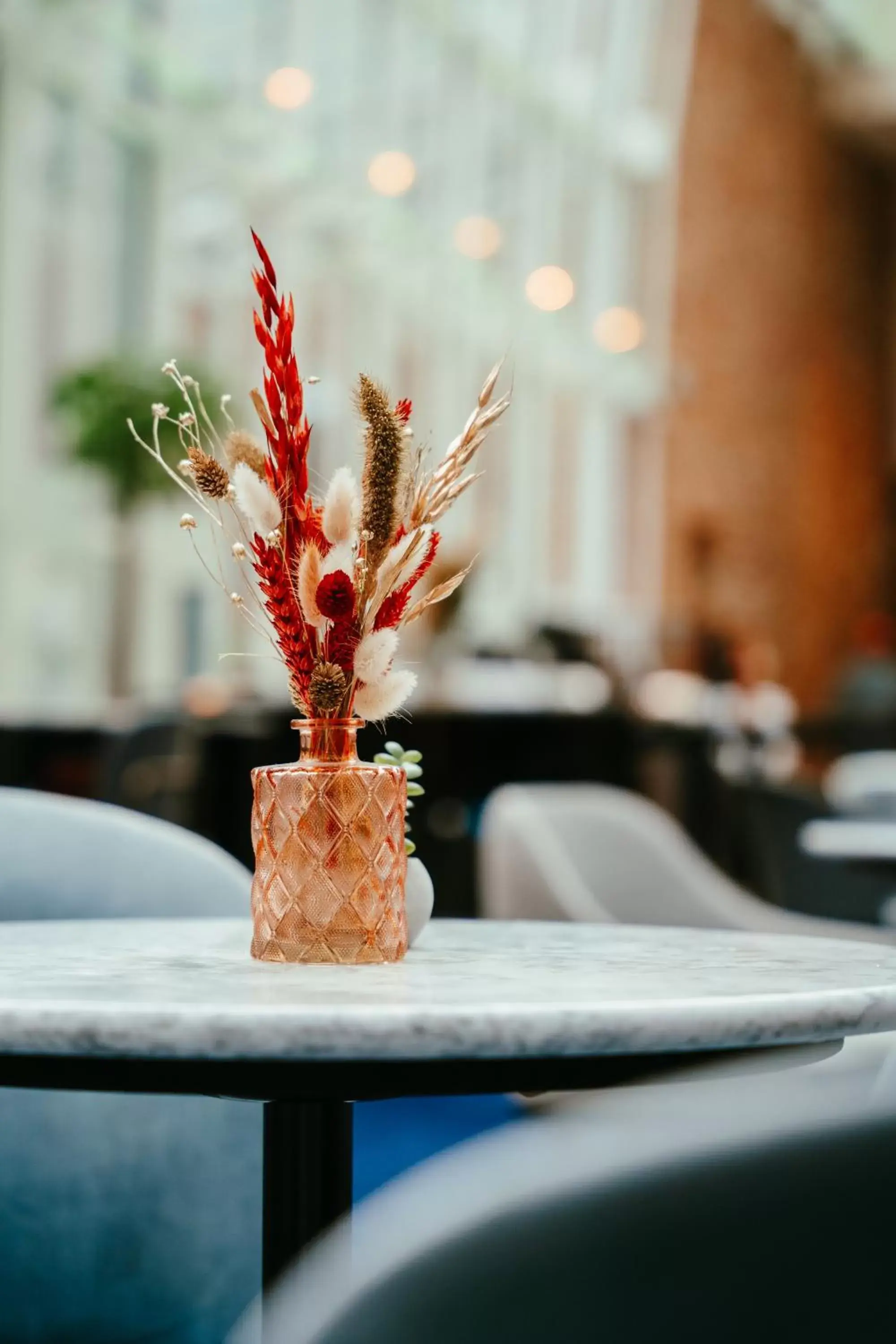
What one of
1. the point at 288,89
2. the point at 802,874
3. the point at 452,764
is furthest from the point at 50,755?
the point at 288,89

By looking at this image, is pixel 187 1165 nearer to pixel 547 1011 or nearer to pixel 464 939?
pixel 464 939

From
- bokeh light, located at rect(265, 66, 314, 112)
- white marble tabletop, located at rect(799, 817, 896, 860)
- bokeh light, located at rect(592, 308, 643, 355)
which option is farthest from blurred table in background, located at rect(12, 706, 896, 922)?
bokeh light, located at rect(265, 66, 314, 112)

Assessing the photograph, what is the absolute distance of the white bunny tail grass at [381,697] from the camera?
3.82 ft

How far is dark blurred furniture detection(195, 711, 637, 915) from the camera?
471 cm

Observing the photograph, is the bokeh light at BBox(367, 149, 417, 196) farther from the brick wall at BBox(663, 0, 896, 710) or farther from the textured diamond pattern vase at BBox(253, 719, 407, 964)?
the textured diamond pattern vase at BBox(253, 719, 407, 964)

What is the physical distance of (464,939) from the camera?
135cm

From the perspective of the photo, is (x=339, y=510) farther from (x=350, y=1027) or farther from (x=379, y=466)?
(x=350, y=1027)

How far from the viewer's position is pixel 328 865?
110 cm

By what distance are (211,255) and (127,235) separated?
1.50ft

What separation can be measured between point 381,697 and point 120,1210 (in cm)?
63

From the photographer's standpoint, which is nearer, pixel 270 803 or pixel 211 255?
pixel 270 803

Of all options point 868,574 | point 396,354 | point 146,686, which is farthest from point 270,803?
point 868,574

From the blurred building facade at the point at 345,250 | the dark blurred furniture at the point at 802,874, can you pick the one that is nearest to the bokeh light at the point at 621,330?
the blurred building facade at the point at 345,250

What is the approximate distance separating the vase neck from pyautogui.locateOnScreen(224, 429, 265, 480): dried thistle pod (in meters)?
0.19
